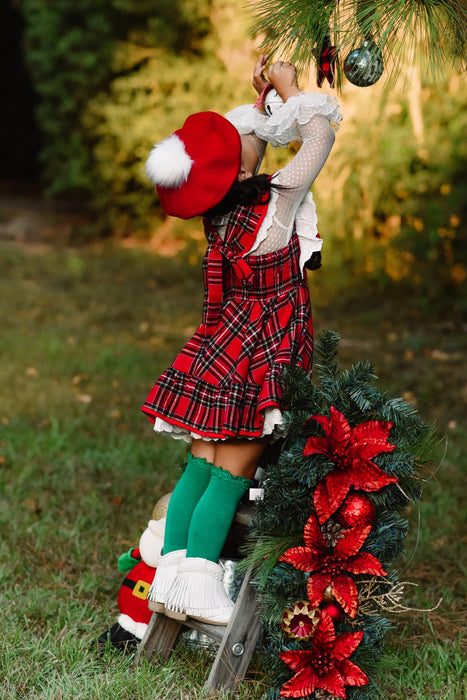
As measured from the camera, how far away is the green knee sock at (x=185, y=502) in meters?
2.11

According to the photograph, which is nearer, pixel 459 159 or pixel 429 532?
pixel 429 532

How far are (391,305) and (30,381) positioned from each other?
3226 mm

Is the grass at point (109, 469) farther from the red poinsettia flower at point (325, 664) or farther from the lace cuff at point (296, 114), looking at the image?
the lace cuff at point (296, 114)

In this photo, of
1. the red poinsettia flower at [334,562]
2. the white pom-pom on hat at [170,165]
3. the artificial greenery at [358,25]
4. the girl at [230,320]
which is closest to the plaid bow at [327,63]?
the artificial greenery at [358,25]

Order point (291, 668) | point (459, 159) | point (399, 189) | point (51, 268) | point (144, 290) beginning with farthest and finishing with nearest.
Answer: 1. point (51, 268)
2. point (144, 290)
3. point (399, 189)
4. point (459, 159)
5. point (291, 668)

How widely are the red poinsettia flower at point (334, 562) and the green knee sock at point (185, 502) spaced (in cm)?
29

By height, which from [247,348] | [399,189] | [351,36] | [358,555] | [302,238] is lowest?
[358,555]

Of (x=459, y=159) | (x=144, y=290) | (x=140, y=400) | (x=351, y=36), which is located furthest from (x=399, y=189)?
(x=351, y=36)

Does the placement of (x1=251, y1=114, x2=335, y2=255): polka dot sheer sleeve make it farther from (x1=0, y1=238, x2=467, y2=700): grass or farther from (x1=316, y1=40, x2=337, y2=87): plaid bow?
(x1=0, y1=238, x2=467, y2=700): grass

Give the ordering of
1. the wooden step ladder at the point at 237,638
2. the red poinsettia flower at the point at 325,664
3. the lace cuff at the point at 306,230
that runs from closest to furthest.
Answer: the red poinsettia flower at the point at 325,664
the wooden step ladder at the point at 237,638
the lace cuff at the point at 306,230

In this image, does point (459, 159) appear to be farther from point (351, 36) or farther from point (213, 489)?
point (213, 489)

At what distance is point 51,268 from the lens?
331 inches

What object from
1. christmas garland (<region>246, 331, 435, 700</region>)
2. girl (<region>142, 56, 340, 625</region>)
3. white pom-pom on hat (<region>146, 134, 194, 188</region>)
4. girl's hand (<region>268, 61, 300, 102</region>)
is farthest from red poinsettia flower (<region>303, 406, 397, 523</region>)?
girl's hand (<region>268, 61, 300, 102</region>)

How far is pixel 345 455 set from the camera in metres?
1.97
